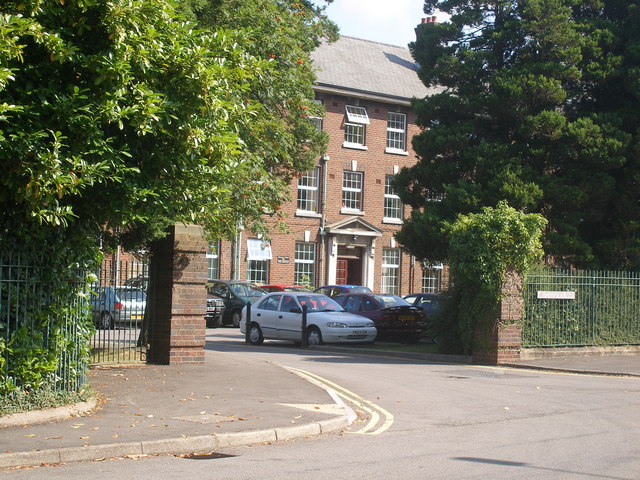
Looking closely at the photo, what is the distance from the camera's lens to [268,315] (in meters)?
23.6

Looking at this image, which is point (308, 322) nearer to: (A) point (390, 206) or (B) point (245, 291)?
(B) point (245, 291)

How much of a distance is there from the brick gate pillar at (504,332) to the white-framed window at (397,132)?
24337 mm

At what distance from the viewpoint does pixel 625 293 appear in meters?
21.6

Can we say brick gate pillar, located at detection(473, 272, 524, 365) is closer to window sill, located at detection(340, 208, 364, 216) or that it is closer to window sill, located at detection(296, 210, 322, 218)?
window sill, located at detection(296, 210, 322, 218)

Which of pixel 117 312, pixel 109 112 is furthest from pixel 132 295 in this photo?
pixel 109 112

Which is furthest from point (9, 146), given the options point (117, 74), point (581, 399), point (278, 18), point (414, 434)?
point (278, 18)

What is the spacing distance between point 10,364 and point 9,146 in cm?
265

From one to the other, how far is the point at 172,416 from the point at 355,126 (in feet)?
108

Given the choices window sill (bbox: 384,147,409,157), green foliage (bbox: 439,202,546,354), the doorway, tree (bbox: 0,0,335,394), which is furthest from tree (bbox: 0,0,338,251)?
window sill (bbox: 384,147,409,157)

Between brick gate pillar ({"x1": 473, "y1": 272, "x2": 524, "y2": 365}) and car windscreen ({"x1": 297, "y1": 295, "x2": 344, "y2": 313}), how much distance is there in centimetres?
545

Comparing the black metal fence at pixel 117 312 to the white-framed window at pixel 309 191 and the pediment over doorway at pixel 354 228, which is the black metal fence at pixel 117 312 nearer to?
the white-framed window at pixel 309 191

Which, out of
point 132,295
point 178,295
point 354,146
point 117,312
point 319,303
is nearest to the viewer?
point 178,295

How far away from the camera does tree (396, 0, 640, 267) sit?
23.1 m

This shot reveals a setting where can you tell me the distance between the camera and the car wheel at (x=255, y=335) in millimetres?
23828
